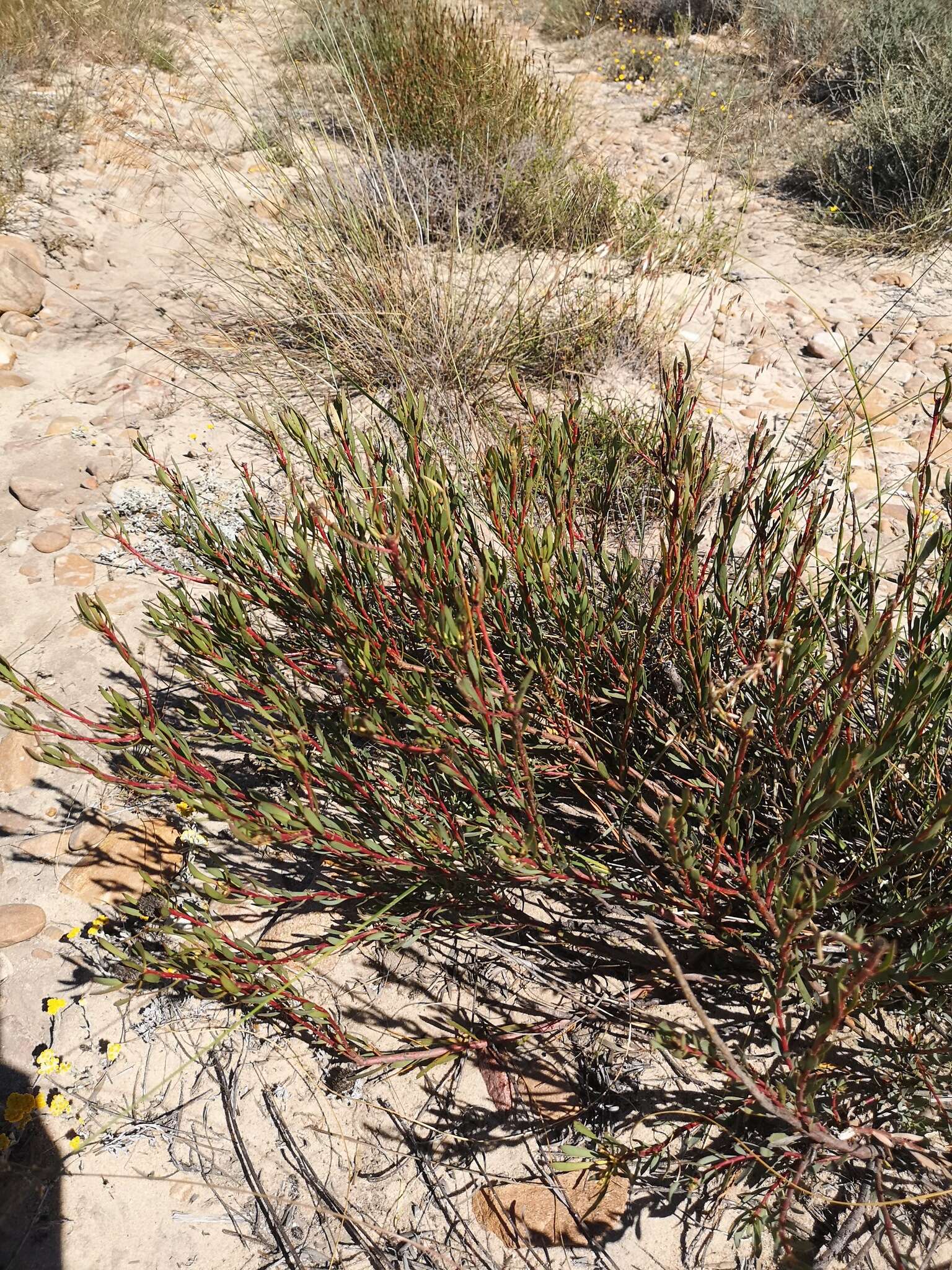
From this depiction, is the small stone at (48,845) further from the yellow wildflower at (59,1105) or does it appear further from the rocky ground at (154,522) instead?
the yellow wildflower at (59,1105)

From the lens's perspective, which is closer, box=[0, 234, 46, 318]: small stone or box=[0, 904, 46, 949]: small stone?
box=[0, 904, 46, 949]: small stone

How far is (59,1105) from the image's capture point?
148cm

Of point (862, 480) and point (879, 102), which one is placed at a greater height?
point (879, 102)

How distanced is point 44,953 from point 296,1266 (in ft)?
2.76

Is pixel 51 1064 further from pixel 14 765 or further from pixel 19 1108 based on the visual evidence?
pixel 14 765

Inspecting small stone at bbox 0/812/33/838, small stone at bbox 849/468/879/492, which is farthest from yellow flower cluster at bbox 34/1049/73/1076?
small stone at bbox 849/468/879/492

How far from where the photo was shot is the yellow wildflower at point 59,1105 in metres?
1.48

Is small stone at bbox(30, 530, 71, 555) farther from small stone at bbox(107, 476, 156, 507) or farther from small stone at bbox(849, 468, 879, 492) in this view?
small stone at bbox(849, 468, 879, 492)

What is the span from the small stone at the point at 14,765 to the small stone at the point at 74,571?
0.64m

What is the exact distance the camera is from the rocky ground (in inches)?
55.0

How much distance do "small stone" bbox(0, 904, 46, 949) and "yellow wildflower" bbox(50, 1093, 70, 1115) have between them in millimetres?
383

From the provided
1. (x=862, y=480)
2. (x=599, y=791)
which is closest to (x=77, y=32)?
(x=862, y=480)

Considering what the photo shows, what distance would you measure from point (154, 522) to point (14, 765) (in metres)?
1.07

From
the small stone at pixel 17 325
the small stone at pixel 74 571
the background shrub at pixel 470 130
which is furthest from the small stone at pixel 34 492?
the background shrub at pixel 470 130
